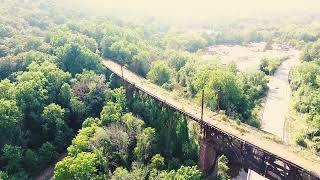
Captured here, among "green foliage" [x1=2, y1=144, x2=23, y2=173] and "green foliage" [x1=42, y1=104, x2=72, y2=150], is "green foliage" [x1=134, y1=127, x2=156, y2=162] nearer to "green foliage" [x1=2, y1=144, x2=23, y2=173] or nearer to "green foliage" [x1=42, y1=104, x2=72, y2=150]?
"green foliage" [x1=42, y1=104, x2=72, y2=150]

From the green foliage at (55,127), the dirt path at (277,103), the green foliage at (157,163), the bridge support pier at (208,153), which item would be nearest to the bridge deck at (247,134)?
the bridge support pier at (208,153)

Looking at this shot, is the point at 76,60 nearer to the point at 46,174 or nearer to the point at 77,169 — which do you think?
the point at 46,174

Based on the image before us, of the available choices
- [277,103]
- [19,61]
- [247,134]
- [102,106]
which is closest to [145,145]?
[247,134]

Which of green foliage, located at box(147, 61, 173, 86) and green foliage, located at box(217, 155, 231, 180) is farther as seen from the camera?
green foliage, located at box(147, 61, 173, 86)

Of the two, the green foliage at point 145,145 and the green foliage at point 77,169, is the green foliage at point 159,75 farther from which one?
the green foliage at point 77,169

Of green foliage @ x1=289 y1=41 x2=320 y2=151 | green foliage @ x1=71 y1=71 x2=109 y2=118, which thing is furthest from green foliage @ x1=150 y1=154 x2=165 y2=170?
green foliage @ x1=289 y1=41 x2=320 y2=151
